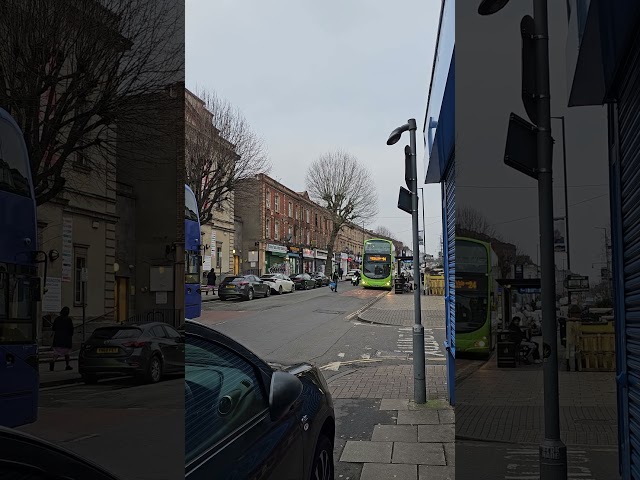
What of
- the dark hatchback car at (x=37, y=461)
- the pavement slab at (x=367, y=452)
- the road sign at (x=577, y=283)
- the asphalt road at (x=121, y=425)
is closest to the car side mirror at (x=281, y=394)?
the asphalt road at (x=121, y=425)

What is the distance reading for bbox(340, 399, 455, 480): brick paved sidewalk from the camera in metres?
3.54

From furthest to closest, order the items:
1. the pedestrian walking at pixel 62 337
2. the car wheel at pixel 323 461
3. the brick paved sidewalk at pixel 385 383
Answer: the brick paved sidewalk at pixel 385 383, the car wheel at pixel 323 461, the pedestrian walking at pixel 62 337

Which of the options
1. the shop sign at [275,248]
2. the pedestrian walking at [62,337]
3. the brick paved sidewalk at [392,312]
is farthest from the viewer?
the brick paved sidewalk at [392,312]

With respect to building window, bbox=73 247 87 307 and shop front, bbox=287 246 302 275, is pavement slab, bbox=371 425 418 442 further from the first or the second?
building window, bbox=73 247 87 307

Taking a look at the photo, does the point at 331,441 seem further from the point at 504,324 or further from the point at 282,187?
the point at 504,324

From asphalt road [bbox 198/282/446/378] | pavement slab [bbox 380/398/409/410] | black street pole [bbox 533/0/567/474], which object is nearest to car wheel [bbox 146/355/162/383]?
asphalt road [bbox 198/282/446/378]

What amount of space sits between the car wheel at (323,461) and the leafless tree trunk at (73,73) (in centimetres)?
208

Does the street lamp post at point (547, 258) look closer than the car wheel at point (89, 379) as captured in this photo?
Answer: No

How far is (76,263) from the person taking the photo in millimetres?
963

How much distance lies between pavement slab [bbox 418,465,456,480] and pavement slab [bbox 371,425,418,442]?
0.61 metres

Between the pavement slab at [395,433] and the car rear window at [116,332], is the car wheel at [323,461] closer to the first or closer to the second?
the pavement slab at [395,433]

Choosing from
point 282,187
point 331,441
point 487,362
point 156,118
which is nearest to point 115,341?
point 156,118

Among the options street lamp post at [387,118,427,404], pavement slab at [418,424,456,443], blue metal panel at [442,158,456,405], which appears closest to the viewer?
blue metal panel at [442,158,456,405]

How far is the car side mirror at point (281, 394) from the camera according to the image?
7.69ft
